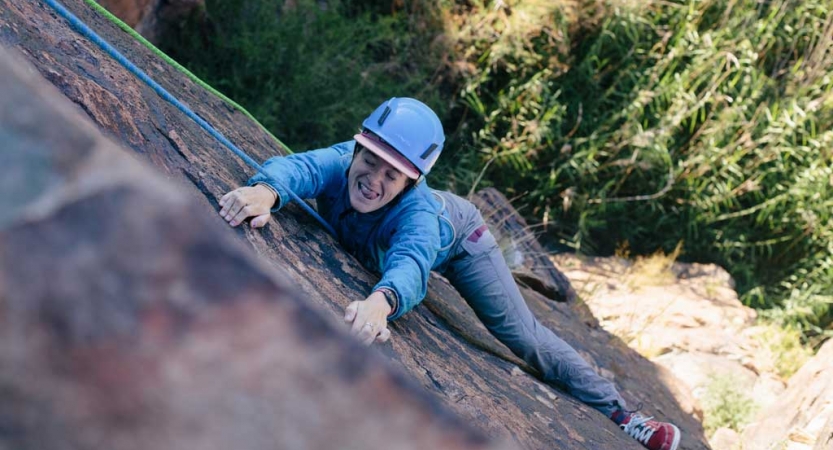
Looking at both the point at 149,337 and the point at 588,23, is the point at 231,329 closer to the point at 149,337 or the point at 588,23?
the point at 149,337

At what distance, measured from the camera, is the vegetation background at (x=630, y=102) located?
7016 mm

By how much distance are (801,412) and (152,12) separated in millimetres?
4704

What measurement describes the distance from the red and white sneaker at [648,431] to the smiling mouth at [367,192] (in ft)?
5.28

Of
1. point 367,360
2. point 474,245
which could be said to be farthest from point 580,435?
point 367,360

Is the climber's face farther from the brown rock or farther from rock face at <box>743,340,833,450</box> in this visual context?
rock face at <box>743,340,833,450</box>

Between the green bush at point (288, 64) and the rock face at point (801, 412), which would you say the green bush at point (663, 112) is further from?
the rock face at point (801, 412)

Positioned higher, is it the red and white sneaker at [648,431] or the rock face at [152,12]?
the red and white sneaker at [648,431]

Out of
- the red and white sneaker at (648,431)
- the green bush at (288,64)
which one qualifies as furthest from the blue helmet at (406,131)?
the green bush at (288,64)

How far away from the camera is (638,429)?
142 inches

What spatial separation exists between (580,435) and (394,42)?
4632mm

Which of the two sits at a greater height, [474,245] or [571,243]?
[474,245]

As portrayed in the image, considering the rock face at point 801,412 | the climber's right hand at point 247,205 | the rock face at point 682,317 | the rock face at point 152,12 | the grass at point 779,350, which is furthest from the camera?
the grass at point 779,350

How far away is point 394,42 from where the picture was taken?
696 centimetres

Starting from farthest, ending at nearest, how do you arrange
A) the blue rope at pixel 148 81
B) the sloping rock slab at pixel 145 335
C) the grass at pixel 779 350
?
the grass at pixel 779 350 < the blue rope at pixel 148 81 < the sloping rock slab at pixel 145 335
